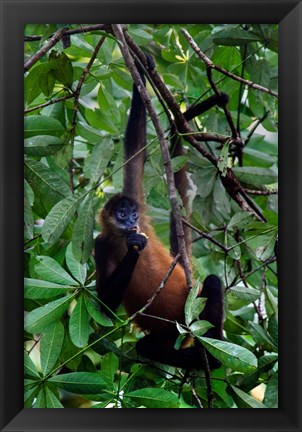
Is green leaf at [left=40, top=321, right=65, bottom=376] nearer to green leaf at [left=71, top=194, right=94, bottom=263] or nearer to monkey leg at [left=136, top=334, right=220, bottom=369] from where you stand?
green leaf at [left=71, top=194, right=94, bottom=263]

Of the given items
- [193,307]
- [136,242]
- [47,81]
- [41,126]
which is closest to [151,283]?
[136,242]

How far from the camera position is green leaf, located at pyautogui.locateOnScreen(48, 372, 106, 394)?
2588mm

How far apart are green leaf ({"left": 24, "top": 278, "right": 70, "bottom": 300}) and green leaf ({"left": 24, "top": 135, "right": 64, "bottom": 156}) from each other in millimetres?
440

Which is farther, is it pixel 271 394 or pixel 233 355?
pixel 271 394

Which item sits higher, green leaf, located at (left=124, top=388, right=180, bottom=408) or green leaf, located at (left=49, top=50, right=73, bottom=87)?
green leaf, located at (left=49, top=50, right=73, bottom=87)

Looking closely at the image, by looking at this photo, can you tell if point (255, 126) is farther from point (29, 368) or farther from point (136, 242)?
point (29, 368)

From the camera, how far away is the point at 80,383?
259 cm

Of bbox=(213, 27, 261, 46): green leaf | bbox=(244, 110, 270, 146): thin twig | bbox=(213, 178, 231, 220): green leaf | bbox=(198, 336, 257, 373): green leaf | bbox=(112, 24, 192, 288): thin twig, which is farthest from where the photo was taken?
bbox=(244, 110, 270, 146): thin twig

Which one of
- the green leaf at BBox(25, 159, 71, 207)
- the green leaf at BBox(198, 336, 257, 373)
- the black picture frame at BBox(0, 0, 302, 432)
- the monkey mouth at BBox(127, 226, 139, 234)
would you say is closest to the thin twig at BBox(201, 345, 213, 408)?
the black picture frame at BBox(0, 0, 302, 432)

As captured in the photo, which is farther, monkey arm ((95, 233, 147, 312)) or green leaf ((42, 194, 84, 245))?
monkey arm ((95, 233, 147, 312))

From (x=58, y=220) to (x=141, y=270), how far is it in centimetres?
46

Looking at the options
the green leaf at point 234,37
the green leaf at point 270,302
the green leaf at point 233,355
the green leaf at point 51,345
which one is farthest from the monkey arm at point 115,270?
the green leaf at point 234,37

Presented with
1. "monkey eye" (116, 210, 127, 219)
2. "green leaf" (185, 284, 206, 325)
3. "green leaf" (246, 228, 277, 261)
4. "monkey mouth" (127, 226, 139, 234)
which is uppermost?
"monkey eye" (116, 210, 127, 219)
